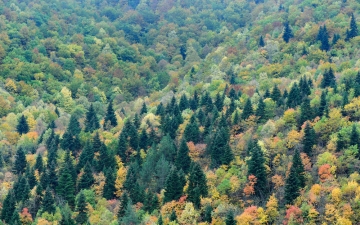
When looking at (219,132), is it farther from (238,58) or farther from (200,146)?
(238,58)

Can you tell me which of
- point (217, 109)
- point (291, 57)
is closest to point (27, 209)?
point (217, 109)

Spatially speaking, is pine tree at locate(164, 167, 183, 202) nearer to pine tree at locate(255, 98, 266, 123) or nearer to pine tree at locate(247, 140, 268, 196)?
pine tree at locate(247, 140, 268, 196)

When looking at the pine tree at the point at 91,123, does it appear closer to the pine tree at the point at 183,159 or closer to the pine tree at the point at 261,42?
the pine tree at the point at 183,159

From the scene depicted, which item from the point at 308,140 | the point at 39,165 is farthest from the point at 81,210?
the point at 308,140

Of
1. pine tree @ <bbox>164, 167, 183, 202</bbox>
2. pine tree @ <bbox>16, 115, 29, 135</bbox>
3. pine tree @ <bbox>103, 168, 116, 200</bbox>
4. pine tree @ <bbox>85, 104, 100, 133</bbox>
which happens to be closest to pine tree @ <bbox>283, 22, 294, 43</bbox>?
pine tree @ <bbox>85, 104, 100, 133</bbox>

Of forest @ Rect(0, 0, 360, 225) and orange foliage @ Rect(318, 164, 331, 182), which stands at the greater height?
orange foliage @ Rect(318, 164, 331, 182)
